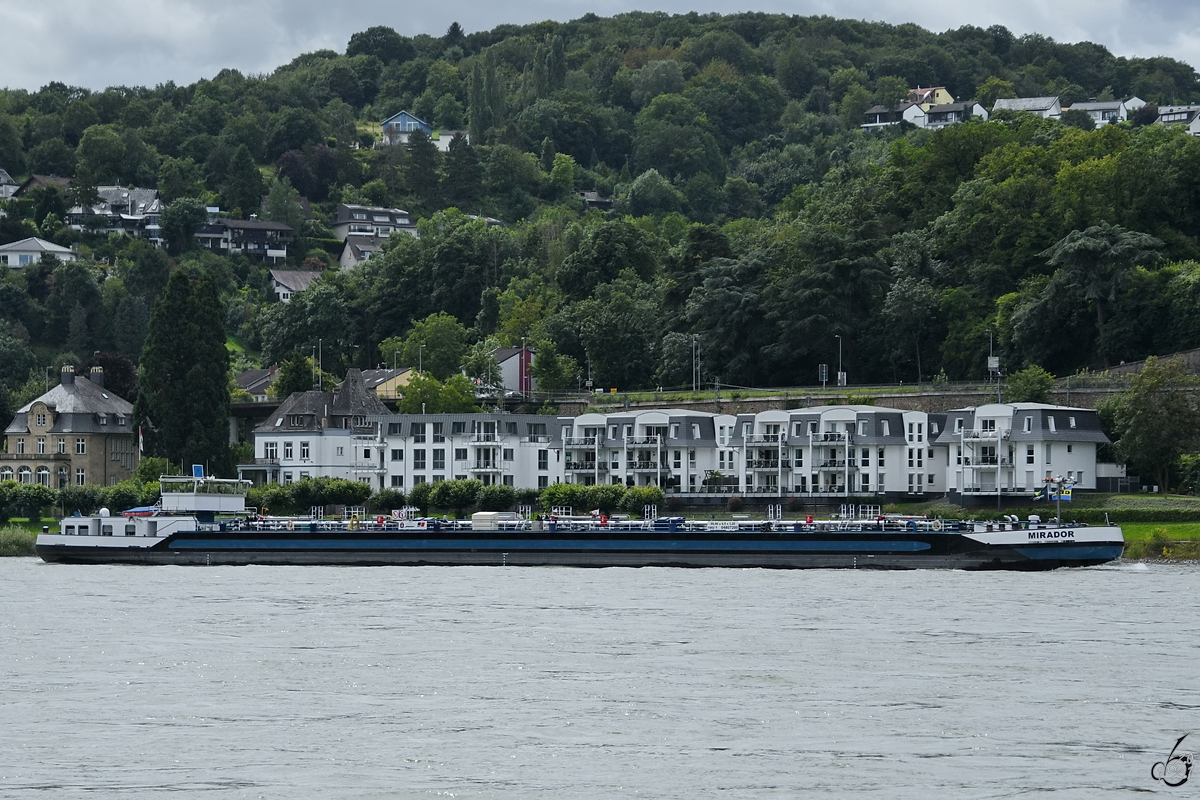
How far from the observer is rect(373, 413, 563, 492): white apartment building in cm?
10375

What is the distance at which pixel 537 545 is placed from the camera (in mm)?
76312

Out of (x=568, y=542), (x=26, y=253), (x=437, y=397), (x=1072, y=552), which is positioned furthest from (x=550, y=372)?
(x=26, y=253)

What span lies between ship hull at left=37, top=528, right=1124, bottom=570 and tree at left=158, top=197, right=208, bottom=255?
107122 millimetres

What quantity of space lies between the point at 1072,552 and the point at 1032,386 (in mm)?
27559

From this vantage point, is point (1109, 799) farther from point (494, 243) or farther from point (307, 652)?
point (494, 243)

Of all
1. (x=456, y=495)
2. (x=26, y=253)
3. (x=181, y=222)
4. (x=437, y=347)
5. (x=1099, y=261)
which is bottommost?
(x=456, y=495)

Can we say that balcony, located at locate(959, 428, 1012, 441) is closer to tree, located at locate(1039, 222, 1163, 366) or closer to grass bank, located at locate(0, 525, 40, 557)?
tree, located at locate(1039, 222, 1163, 366)

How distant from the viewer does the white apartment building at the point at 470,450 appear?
340ft

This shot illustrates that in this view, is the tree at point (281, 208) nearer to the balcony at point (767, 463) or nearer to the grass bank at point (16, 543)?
the balcony at point (767, 463)

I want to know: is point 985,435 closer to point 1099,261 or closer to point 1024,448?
point 1024,448

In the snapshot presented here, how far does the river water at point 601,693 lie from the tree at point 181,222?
423ft

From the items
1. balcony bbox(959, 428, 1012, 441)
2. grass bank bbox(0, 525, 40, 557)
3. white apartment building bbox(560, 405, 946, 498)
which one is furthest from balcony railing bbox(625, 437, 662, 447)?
grass bank bbox(0, 525, 40, 557)

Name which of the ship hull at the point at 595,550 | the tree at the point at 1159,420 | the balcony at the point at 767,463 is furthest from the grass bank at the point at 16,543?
the tree at the point at 1159,420


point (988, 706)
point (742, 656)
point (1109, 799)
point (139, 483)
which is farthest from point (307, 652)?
point (139, 483)
